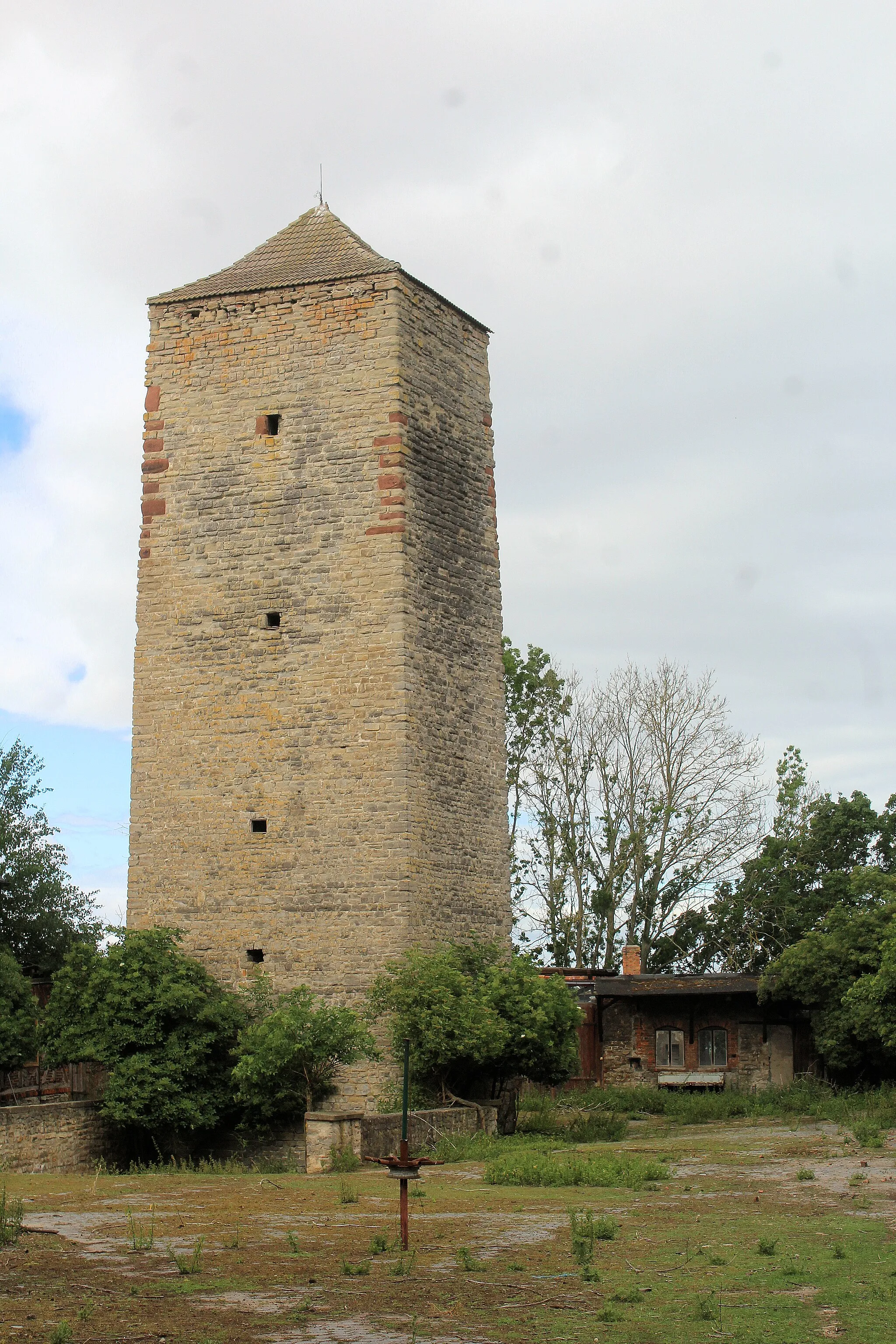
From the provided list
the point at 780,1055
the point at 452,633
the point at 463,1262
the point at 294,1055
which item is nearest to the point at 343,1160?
the point at 294,1055

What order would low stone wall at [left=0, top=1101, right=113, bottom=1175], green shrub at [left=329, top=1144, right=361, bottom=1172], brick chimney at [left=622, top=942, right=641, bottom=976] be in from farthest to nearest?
brick chimney at [left=622, top=942, right=641, bottom=976]
low stone wall at [left=0, top=1101, right=113, bottom=1175]
green shrub at [left=329, top=1144, right=361, bottom=1172]

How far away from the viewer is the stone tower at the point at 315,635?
17.2 meters

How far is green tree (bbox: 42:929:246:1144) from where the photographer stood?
52.6 feet

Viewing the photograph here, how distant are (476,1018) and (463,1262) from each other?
27.9ft

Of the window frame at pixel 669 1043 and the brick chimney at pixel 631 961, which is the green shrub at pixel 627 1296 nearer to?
the window frame at pixel 669 1043

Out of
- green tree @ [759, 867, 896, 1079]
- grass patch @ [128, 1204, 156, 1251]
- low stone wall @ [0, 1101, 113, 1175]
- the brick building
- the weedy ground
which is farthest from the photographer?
the brick building

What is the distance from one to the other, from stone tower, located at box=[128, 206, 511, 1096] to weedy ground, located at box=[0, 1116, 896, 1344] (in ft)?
17.2

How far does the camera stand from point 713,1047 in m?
25.0

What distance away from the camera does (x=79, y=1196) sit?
1112 cm

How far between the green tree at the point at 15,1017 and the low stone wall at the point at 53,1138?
2.17m

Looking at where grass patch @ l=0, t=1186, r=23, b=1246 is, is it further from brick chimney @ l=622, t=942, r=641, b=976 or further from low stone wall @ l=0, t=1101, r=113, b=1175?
brick chimney @ l=622, t=942, r=641, b=976

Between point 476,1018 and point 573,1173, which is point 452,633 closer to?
point 476,1018

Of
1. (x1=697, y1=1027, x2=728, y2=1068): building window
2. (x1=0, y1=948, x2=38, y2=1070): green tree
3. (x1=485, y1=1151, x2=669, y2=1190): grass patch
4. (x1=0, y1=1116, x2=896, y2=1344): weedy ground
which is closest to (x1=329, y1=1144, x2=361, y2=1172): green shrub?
(x1=0, y1=1116, x2=896, y2=1344): weedy ground

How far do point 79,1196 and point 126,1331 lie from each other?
5.61m
